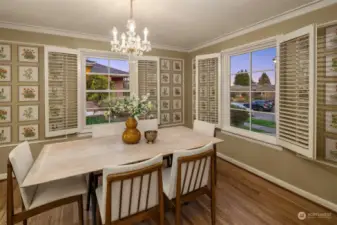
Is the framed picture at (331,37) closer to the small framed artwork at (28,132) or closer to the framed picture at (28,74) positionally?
the framed picture at (28,74)

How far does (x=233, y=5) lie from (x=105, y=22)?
181cm

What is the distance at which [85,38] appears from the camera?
329 centimetres

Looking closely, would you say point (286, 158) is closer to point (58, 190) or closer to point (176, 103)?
point (176, 103)

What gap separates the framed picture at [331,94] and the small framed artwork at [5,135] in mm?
4395

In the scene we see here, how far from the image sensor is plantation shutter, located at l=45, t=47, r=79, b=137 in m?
2.95

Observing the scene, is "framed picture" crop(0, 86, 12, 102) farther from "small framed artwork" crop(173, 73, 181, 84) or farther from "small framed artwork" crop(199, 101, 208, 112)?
"small framed artwork" crop(199, 101, 208, 112)

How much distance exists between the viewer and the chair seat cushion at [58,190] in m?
1.55

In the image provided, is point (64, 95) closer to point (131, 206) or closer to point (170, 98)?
point (170, 98)

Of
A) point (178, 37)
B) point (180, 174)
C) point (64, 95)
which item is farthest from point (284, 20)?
point (64, 95)


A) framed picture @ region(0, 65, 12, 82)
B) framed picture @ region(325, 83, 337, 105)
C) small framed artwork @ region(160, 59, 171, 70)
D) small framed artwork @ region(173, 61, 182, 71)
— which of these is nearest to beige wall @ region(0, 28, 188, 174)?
framed picture @ region(0, 65, 12, 82)

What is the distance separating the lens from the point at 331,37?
80.7 inches

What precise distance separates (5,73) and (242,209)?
3.81 m

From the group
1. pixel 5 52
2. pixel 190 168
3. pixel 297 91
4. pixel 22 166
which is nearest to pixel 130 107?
pixel 190 168

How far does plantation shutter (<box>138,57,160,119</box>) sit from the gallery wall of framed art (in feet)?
5.67
